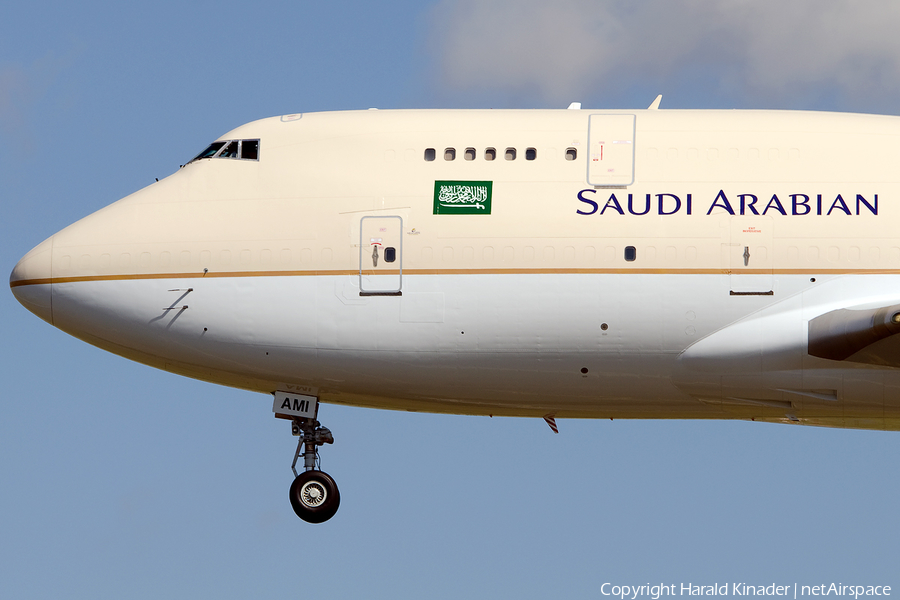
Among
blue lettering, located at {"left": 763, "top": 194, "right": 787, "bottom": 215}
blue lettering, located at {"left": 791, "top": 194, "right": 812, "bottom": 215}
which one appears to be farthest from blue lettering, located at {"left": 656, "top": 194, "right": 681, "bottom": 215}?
blue lettering, located at {"left": 791, "top": 194, "right": 812, "bottom": 215}

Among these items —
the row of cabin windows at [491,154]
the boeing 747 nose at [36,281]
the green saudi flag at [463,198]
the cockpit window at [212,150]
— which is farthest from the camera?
the cockpit window at [212,150]

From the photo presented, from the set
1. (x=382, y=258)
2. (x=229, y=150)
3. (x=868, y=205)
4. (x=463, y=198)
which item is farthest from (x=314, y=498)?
(x=868, y=205)

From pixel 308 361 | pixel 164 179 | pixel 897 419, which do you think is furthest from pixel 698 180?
pixel 164 179

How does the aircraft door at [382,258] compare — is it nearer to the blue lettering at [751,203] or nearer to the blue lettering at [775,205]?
the blue lettering at [751,203]

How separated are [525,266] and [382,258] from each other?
282 centimetres

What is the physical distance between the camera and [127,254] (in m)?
32.6

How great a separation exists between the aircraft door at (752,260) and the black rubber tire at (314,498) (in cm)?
903

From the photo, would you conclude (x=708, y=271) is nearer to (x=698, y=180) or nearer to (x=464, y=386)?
(x=698, y=180)

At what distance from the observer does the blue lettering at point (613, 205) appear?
31.1m

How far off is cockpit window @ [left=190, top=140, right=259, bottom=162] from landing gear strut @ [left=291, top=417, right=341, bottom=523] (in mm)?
5539

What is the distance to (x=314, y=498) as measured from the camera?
32875 millimetres

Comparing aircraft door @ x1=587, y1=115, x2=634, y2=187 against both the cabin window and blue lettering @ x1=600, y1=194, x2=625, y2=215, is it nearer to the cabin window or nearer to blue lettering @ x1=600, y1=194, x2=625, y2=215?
blue lettering @ x1=600, y1=194, x2=625, y2=215

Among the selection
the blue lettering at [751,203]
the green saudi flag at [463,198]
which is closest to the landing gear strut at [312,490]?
the green saudi flag at [463,198]

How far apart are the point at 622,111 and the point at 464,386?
6.34m
